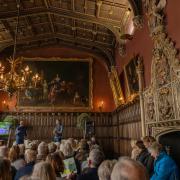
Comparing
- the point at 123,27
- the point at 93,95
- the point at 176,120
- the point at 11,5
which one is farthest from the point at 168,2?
the point at 93,95

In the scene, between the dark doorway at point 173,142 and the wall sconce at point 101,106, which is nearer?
the dark doorway at point 173,142

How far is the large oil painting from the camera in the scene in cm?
1450

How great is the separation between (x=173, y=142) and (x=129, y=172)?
534 centimetres

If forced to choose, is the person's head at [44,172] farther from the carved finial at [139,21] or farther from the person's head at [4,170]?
the carved finial at [139,21]

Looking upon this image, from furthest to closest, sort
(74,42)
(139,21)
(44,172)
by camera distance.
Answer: (74,42) → (139,21) → (44,172)

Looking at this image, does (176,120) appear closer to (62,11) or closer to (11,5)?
(62,11)

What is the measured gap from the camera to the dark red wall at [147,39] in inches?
230

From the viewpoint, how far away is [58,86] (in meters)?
14.7

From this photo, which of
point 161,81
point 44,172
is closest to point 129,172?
point 44,172

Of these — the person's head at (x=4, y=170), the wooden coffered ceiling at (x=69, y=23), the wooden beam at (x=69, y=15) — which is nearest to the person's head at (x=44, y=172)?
the person's head at (x=4, y=170)

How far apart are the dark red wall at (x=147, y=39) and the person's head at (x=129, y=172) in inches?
182

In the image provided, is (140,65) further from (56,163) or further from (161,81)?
(56,163)

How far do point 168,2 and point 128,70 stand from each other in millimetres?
4186

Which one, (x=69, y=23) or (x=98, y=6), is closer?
(x=98, y=6)
